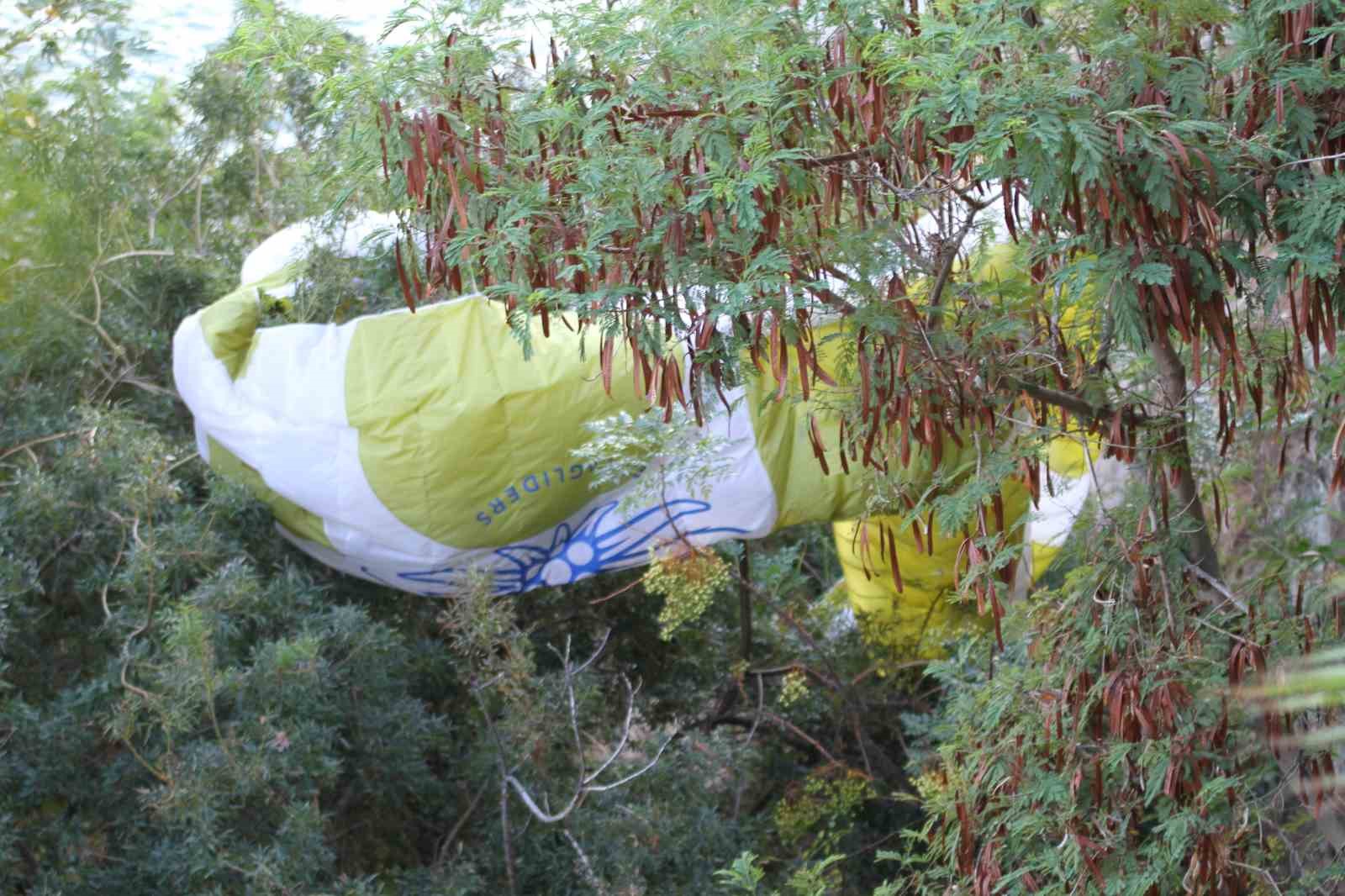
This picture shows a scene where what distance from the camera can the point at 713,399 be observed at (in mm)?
3250

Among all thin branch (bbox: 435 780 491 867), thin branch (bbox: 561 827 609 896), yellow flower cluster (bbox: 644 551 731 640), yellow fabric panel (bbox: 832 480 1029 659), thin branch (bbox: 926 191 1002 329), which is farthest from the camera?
yellow fabric panel (bbox: 832 480 1029 659)

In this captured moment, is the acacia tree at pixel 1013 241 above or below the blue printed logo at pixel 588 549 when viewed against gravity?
above

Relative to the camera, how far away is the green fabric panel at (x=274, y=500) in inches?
141

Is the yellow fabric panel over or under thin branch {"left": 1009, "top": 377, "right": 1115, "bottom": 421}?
under

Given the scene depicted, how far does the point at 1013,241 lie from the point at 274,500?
2178 mm

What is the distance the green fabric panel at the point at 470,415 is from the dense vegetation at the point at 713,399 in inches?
3.6

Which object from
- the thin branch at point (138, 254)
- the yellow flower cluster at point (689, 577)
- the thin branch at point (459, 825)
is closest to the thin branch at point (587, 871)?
the thin branch at point (459, 825)

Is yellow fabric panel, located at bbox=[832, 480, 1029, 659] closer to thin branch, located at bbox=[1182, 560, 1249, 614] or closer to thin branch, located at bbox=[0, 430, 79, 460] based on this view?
thin branch, located at bbox=[1182, 560, 1249, 614]

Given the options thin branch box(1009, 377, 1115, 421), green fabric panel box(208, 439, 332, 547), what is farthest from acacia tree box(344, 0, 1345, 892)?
green fabric panel box(208, 439, 332, 547)

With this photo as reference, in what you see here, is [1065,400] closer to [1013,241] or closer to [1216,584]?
[1013,241]

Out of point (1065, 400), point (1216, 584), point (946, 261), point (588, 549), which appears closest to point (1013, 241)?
point (946, 261)

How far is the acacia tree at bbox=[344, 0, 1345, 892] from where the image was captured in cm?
176

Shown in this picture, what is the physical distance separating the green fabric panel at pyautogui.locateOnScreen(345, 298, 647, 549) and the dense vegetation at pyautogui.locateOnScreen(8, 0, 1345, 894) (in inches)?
3.6

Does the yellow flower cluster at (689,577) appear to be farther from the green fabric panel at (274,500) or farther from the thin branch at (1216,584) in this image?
the thin branch at (1216,584)
